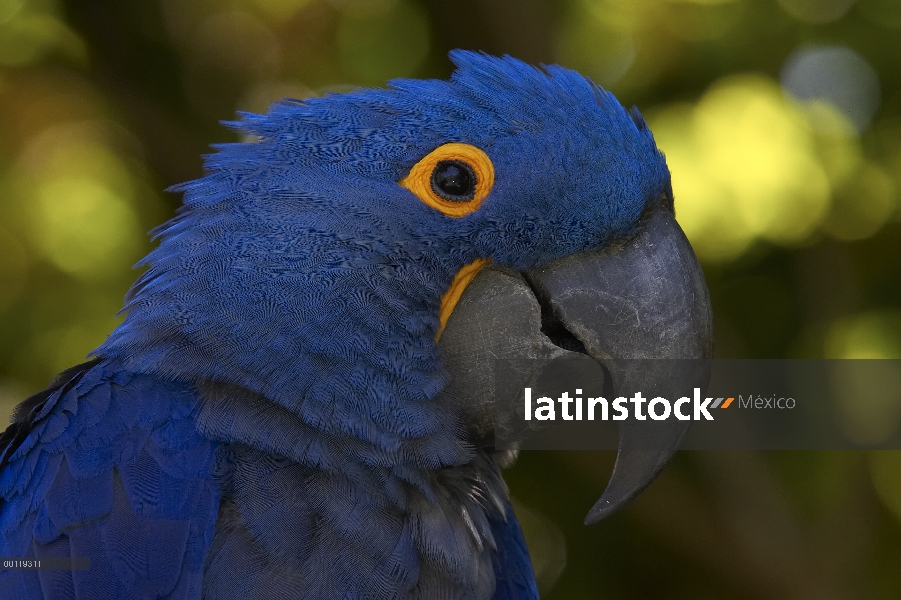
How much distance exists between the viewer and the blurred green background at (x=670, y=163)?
128 inches

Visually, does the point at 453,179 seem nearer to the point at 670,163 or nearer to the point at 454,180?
the point at 454,180

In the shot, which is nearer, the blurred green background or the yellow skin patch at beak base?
the yellow skin patch at beak base

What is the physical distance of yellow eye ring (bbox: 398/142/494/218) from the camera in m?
1.54

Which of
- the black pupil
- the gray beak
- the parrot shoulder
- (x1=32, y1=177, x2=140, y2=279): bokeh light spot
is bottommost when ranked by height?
the parrot shoulder

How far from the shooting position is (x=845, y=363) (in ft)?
11.1

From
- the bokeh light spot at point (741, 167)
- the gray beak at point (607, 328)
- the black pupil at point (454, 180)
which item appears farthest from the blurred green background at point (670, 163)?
the black pupil at point (454, 180)

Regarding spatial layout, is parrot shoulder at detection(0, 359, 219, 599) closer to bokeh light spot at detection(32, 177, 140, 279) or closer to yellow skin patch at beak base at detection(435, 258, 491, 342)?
yellow skin patch at beak base at detection(435, 258, 491, 342)

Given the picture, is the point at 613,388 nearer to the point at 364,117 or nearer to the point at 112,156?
the point at 364,117

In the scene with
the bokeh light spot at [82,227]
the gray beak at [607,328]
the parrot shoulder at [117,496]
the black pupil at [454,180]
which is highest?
the bokeh light spot at [82,227]

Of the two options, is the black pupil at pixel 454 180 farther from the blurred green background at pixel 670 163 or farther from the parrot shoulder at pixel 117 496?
the blurred green background at pixel 670 163

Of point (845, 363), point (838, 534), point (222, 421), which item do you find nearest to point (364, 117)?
point (222, 421)

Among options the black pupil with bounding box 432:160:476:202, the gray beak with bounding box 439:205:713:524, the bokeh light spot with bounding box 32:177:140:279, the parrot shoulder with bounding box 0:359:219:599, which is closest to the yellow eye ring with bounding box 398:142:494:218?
the black pupil with bounding box 432:160:476:202

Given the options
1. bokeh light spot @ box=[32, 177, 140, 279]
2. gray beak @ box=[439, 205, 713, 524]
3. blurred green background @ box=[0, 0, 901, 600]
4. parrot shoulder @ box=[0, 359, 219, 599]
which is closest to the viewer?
parrot shoulder @ box=[0, 359, 219, 599]

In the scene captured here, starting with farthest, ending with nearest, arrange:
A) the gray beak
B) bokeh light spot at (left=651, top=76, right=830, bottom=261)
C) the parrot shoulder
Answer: bokeh light spot at (left=651, top=76, right=830, bottom=261) → the gray beak → the parrot shoulder
